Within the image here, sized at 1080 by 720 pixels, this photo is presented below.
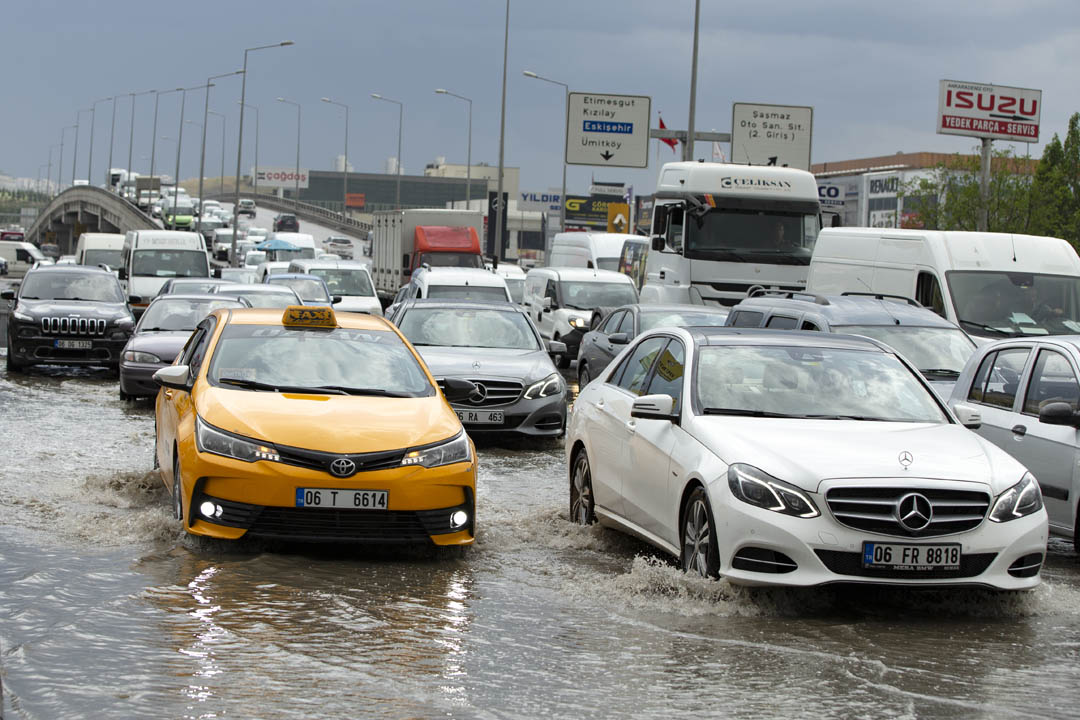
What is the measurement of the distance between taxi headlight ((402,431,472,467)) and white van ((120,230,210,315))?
23.7 metres

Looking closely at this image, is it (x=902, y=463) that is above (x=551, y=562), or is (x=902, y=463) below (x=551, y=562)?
above

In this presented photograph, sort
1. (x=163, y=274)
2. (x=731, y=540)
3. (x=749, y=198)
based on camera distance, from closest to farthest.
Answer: (x=731, y=540), (x=749, y=198), (x=163, y=274)

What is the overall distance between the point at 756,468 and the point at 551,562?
1.99 m

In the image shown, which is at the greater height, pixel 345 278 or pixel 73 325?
pixel 345 278

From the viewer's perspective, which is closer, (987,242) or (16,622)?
(16,622)

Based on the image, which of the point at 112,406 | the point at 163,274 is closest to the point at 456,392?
the point at 112,406

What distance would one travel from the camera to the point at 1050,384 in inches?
392

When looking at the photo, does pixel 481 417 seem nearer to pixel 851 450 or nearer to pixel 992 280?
pixel 992 280

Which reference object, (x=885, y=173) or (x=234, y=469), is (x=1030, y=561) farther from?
(x=885, y=173)

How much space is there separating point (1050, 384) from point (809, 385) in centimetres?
234

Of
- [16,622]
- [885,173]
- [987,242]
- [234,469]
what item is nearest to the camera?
[16,622]

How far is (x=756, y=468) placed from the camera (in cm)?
723

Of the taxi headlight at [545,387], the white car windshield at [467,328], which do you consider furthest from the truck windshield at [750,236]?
the taxi headlight at [545,387]

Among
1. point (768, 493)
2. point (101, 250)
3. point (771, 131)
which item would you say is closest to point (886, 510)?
point (768, 493)
